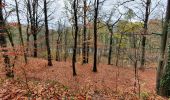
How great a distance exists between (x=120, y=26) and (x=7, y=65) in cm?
2482

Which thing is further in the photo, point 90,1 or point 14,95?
point 90,1

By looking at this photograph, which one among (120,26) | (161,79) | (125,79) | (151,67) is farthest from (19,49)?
(120,26)

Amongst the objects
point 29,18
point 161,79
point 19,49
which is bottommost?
point 161,79

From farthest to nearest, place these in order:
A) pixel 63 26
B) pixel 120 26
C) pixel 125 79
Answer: pixel 63 26, pixel 120 26, pixel 125 79

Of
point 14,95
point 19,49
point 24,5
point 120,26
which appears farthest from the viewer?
point 120,26

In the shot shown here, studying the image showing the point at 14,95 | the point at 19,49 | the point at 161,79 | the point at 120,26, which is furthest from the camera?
the point at 120,26

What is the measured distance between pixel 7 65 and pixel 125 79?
12.0 metres

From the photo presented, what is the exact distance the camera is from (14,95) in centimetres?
689

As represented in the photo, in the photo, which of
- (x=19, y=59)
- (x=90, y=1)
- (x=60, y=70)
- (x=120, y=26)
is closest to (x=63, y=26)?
(x=120, y=26)

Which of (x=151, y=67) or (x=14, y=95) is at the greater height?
(x=14, y=95)

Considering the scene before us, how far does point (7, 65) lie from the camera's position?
1170 centimetres

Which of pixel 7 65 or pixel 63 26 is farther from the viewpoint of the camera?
pixel 63 26

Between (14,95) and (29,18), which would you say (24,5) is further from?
(14,95)

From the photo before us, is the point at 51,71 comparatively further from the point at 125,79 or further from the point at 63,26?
the point at 63,26
